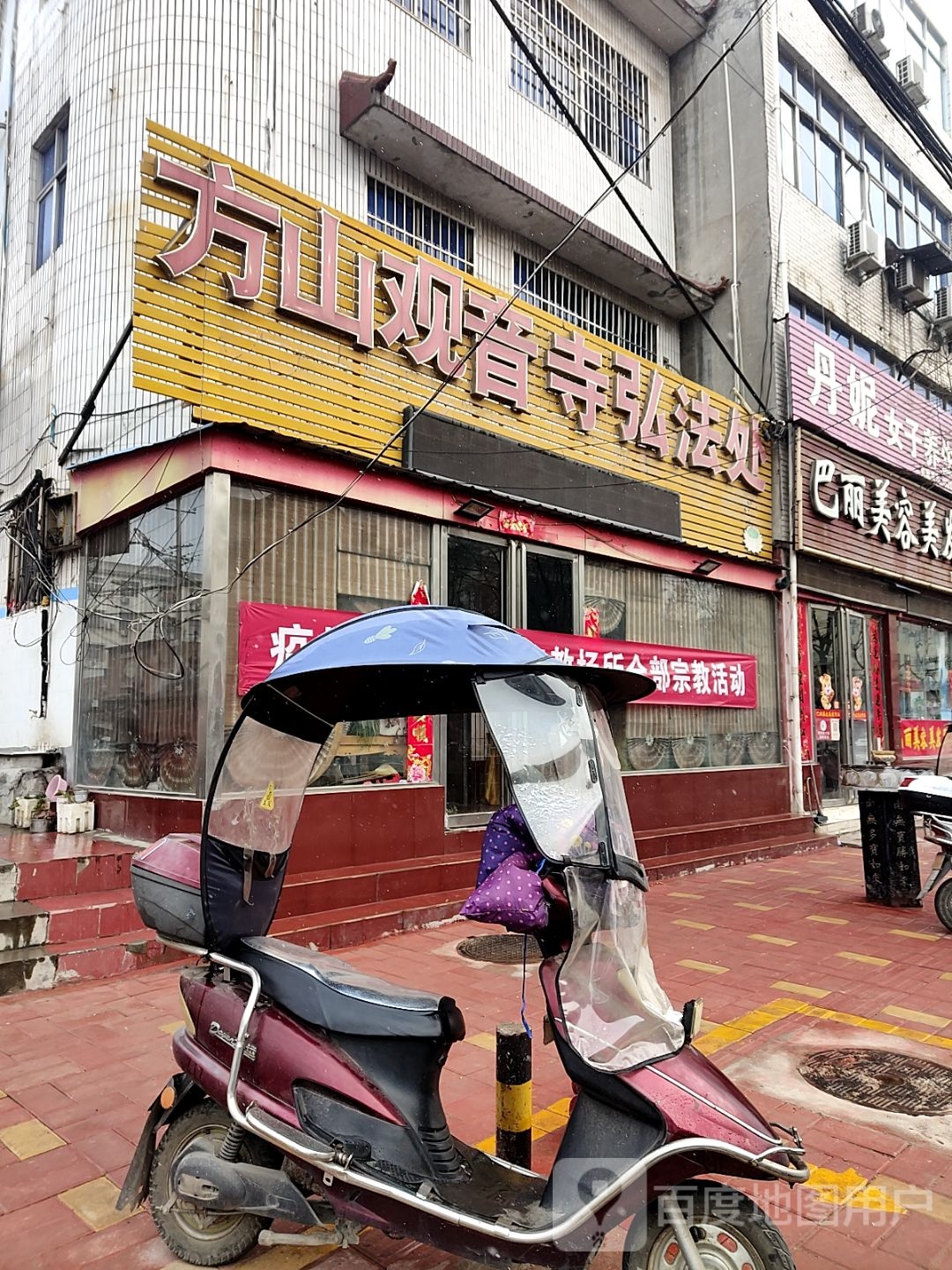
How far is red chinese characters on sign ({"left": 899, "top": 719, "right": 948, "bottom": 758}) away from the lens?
16.0 meters

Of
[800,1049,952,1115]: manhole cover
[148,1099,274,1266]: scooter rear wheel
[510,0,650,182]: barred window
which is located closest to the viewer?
[148,1099,274,1266]: scooter rear wheel

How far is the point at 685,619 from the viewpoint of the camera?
38.4 ft

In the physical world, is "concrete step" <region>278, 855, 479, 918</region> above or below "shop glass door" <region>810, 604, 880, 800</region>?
below

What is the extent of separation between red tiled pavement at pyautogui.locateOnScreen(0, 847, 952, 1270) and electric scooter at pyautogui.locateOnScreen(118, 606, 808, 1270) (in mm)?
460

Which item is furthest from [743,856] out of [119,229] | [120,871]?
[119,229]

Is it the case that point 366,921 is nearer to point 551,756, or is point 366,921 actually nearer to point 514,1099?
point 514,1099

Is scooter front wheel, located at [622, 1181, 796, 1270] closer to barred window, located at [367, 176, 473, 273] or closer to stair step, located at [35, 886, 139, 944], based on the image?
stair step, located at [35, 886, 139, 944]

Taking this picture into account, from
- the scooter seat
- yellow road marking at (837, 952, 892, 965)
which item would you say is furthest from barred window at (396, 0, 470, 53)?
the scooter seat

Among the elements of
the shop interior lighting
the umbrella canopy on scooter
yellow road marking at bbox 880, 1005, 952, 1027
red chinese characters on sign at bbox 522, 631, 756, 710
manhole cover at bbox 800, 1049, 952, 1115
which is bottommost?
yellow road marking at bbox 880, 1005, 952, 1027

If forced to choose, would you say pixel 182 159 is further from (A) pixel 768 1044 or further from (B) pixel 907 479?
(B) pixel 907 479

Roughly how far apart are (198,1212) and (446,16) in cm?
1193

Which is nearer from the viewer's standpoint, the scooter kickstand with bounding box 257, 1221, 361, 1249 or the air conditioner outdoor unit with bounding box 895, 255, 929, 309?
the scooter kickstand with bounding box 257, 1221, 361, 1249

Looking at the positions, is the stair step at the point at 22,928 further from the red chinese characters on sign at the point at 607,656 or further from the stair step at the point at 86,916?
the red chinese characters on sign at the point at 607,656

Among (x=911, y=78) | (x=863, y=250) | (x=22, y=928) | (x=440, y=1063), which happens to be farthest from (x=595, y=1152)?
(x=911, y=78)
